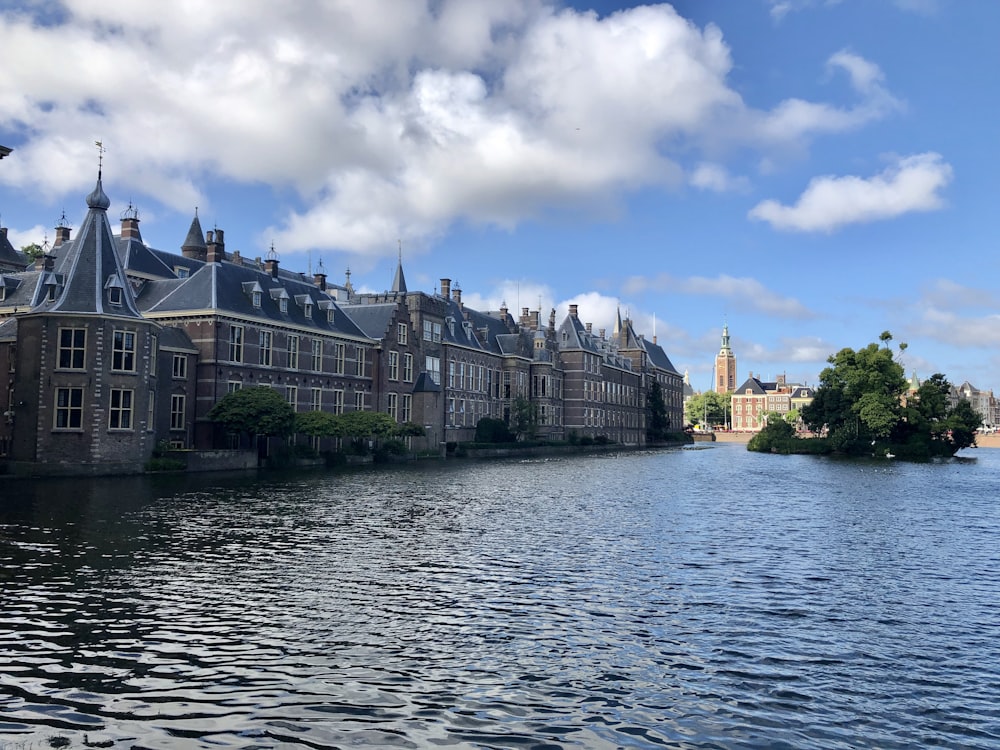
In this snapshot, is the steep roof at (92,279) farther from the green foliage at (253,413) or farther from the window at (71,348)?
the green foliage at (253,413)

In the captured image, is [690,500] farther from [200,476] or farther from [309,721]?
[309,721]

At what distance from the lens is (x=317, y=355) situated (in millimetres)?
63656

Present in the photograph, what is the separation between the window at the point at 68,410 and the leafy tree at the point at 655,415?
10767 centimetres

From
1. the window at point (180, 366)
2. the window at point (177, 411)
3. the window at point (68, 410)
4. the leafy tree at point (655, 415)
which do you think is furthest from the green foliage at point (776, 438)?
the window at point (68, 410)

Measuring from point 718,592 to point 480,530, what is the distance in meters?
9.77

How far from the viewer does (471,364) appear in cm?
9056

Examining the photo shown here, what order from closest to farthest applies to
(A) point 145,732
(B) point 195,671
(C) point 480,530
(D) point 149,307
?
(A) point 145,732
(B) point 195,671
(C) point 480,530
(D) point 149,307

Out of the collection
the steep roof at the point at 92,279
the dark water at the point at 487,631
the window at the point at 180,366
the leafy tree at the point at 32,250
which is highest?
the leafy tree at the point at 32,250

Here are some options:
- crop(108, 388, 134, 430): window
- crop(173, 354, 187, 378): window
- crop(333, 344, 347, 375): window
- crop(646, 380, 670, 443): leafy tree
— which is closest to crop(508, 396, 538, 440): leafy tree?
crop(333, 344, 347, 375): window

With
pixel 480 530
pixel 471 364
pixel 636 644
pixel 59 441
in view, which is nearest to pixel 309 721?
pixel 636 644

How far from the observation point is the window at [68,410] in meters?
43.5

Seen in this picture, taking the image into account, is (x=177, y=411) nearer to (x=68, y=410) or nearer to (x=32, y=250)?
(x=68, y=410)

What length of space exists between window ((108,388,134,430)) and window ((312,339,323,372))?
1894 centimetres

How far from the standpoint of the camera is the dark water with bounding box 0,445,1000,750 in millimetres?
9633
